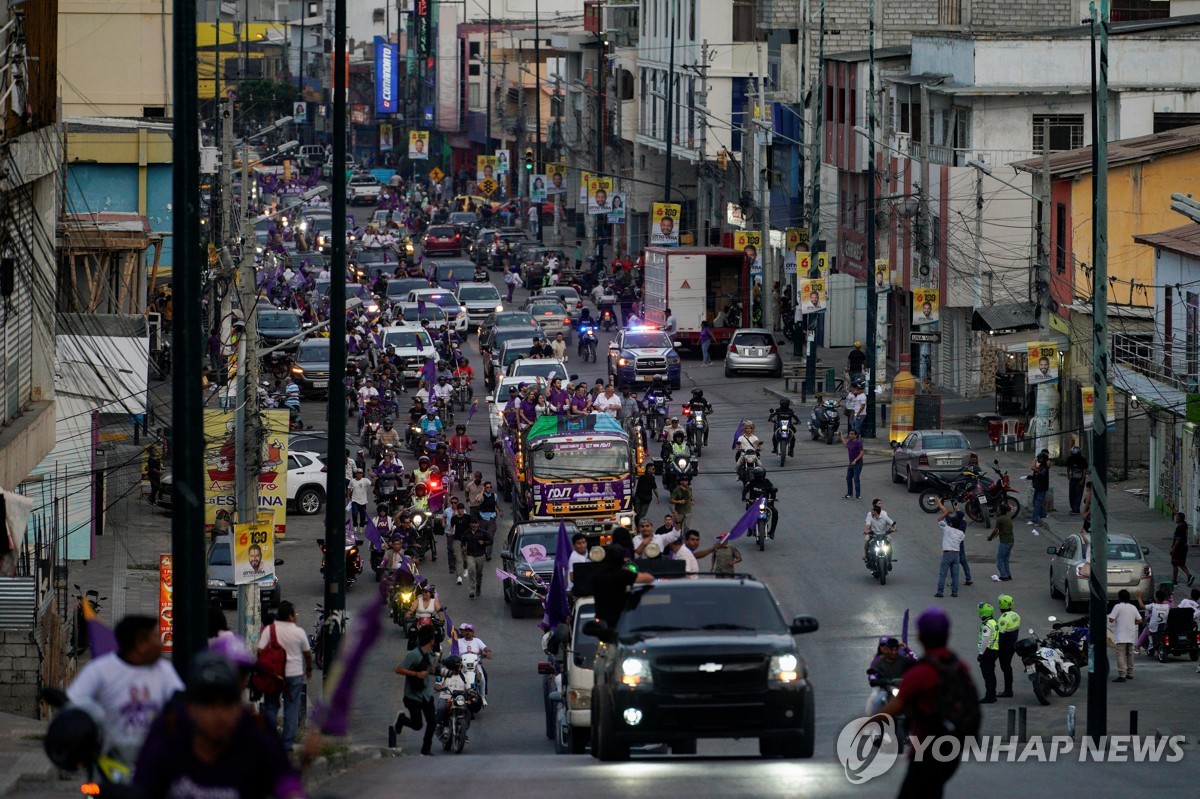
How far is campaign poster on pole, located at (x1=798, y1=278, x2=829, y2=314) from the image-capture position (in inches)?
2164

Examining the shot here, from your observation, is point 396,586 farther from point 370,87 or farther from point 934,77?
point 370,87

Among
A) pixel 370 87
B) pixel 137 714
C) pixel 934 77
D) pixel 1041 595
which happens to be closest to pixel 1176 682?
pixel 1041 595

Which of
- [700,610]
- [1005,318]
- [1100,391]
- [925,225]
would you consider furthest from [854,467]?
[700,610]

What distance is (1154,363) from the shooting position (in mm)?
37094

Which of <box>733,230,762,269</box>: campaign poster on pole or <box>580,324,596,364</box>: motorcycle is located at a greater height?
<box>733,230,762,269</box>: campaign poster on pole

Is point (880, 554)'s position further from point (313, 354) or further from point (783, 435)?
point (313, 354)

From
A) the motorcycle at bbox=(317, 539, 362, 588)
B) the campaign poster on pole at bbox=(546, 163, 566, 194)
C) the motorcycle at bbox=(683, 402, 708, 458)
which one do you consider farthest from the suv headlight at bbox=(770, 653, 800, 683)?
the campaign poster on pole at bbox=(546, 163, 566, 194)

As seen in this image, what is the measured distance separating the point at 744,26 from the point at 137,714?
76638 mm

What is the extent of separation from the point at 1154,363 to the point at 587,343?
28.2 metres

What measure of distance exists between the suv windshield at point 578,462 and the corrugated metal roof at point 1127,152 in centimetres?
1656

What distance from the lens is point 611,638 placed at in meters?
15.7

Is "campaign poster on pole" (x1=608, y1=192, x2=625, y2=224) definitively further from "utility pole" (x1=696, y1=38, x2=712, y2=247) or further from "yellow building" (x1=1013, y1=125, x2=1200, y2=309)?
"yellow building" (x1=1013, y1=125, x2=1200, y2=309)

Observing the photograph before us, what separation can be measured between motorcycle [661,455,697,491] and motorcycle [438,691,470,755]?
18529 mm

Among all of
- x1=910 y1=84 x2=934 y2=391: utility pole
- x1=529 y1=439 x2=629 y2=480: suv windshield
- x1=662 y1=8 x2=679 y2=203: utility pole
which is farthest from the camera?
x1=662 y1=8 x2=679 y2=203: utility pole
